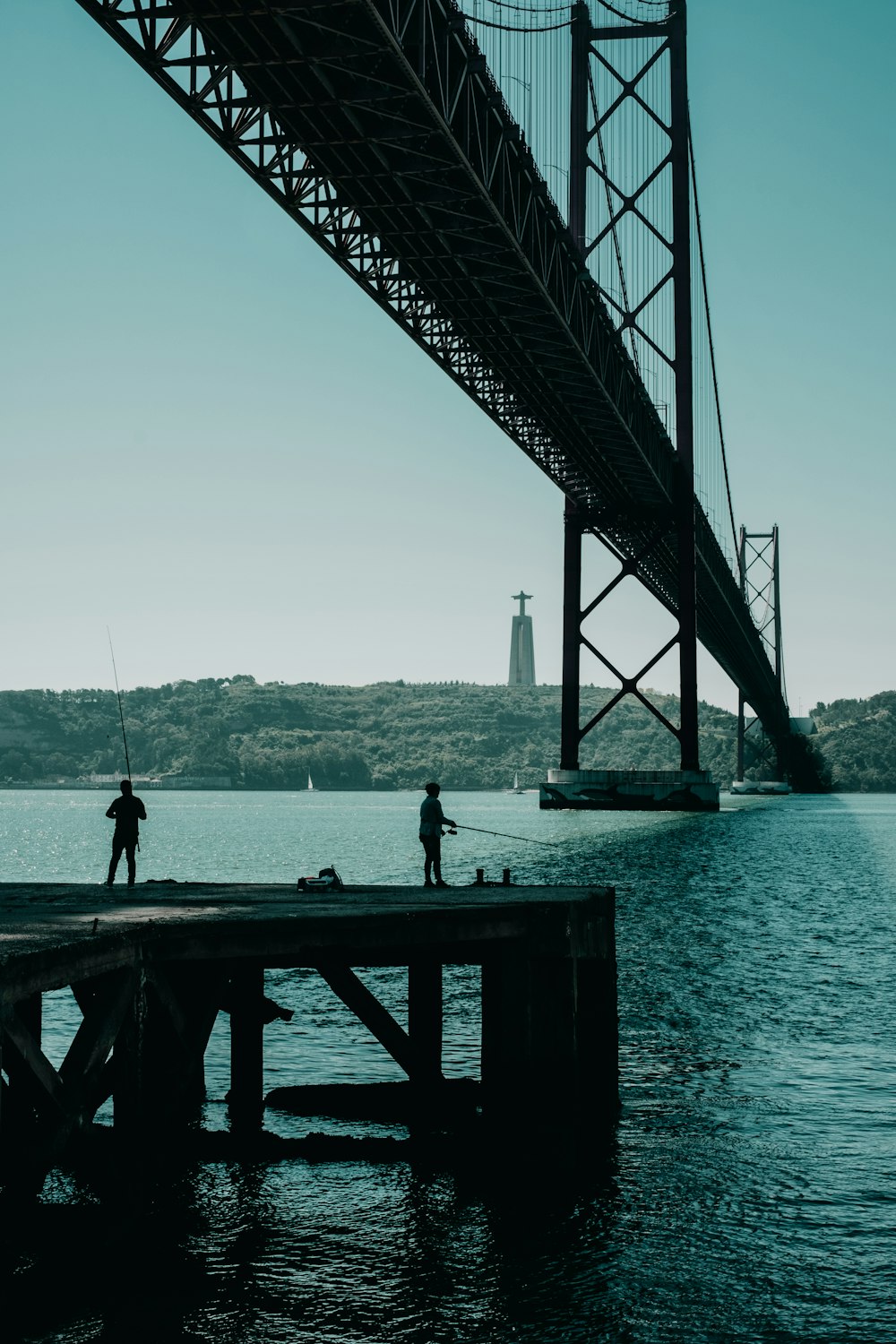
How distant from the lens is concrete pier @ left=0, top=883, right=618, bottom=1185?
26.6 ft

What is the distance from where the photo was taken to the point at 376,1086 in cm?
1261

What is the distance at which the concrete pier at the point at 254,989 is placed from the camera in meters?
8.11

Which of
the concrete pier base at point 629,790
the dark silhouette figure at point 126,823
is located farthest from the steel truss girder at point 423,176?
the concrete pier base at point 629,790

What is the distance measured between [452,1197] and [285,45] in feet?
57.3

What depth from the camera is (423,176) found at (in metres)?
26.8

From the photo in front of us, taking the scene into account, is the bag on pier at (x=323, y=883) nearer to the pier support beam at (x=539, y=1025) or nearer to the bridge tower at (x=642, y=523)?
the pier support beam at (x=539, y=1025)

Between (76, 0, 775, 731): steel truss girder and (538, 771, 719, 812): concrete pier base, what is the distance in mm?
19747

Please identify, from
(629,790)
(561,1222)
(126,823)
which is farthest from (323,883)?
(629,790)

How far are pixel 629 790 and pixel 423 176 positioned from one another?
3991 cm

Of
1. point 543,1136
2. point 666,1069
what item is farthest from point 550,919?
point 666,1069

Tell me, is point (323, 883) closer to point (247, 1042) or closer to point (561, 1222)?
point (247, 1042)

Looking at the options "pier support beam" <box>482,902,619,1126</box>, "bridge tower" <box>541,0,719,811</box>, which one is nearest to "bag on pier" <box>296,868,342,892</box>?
"pier support beam" <box>482,902,619,1126</box>

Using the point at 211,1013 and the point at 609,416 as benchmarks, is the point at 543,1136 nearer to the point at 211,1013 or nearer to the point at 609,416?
the point at 211,1013

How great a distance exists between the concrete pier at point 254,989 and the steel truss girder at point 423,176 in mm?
12688
